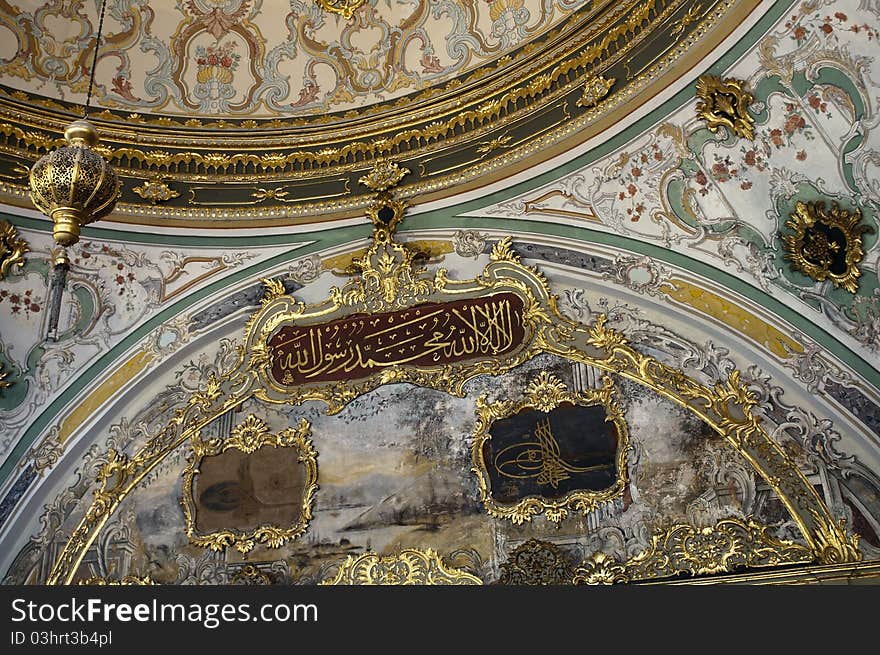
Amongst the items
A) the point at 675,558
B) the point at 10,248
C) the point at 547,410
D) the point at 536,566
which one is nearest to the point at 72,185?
the point at 10,248

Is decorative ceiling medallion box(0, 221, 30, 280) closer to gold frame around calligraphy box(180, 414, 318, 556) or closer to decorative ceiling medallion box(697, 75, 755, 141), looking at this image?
gold frame around calligraphy box(180, 414, 318, 556)

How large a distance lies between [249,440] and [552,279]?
255 centimetres

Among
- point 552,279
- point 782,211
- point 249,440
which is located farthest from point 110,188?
point 782,211

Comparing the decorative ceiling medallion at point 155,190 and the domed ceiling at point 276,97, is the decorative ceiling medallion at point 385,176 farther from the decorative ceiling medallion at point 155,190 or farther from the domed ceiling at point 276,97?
the decorative ceiling medallion at point 155,190

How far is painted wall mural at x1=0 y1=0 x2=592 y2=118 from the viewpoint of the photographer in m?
7.98

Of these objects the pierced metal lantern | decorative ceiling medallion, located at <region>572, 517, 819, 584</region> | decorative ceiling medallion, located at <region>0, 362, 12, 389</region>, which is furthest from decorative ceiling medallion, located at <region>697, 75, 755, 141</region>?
Answer: decorative ceiling medallion, located at <region>0, 362, 12, 389</region>

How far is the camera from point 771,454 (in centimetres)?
657

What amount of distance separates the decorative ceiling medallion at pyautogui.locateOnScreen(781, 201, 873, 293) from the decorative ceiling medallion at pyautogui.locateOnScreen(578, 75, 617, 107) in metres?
1.52

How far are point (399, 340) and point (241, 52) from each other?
2696 mm

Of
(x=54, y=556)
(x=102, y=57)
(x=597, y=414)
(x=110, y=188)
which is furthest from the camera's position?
(x=102, y=57)

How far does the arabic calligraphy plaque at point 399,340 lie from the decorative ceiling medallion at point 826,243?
1.97 metres

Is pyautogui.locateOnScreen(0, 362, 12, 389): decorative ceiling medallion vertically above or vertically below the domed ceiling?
below

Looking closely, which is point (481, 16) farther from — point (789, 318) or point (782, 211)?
point (789, 318)

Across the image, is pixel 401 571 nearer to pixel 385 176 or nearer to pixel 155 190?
pixel 385 176
